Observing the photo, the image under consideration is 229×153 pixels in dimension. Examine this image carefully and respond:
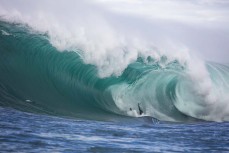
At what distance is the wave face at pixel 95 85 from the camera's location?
1284 cm

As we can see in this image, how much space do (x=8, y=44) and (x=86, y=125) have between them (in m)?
6.29

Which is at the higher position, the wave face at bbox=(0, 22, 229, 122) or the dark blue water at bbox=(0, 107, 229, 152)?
the wave face at bbox=(0, 22, 229, 122)

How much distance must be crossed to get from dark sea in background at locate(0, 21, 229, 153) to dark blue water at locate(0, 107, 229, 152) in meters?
0.01

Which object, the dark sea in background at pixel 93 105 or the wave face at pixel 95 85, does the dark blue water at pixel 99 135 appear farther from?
the wave face at pixel 95 85

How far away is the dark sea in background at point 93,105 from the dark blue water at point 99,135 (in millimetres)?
15

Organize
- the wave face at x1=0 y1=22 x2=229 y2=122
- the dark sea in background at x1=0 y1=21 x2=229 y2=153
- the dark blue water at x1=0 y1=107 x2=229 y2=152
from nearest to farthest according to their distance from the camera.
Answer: the dark blue water at x1=0 y1=107 x2=229 y2=152, the dark sea in background at x1=0 y1=21 x2=229 y2=153, the wave face at x1=0 y1=22 x2=229 y2=122

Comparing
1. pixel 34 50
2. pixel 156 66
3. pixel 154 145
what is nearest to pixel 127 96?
pixel 156 66

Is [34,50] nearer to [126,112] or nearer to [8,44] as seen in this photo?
[8,44]

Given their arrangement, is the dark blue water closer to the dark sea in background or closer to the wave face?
the dark sea in background

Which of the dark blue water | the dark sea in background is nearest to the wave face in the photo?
the dark sea in background

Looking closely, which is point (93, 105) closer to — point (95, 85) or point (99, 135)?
point (95, 85)

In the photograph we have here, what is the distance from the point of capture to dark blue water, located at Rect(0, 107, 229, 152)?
7.34m

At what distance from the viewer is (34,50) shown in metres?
15.0

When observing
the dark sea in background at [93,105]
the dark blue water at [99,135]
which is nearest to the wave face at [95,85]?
the dark sea in background at [93,105]
